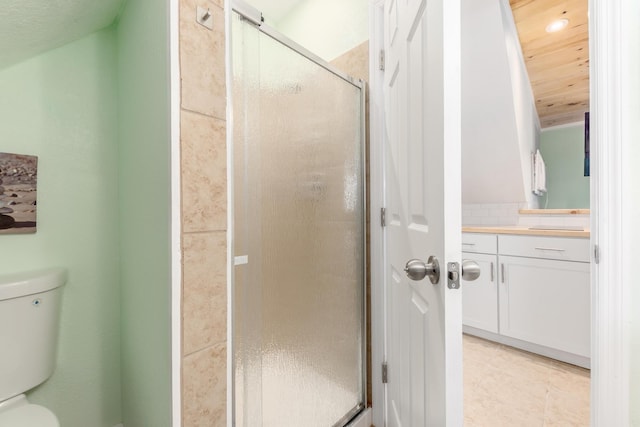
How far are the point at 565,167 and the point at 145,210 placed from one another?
3.92 metres

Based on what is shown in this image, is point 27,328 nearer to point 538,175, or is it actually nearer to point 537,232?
point 537,232

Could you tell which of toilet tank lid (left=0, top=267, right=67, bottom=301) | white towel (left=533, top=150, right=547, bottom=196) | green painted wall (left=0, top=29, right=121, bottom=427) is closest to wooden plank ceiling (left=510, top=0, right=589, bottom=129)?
white towel (left=533, top=150, right=547, bottom=196)

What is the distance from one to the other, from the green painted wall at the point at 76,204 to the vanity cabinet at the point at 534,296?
7.98ft

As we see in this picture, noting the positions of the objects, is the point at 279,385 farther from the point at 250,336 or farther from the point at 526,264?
the point at 526,264

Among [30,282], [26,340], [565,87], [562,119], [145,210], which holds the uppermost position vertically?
[565,87]

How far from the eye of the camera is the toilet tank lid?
94cm

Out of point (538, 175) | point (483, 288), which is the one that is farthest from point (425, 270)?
point (538, 175)

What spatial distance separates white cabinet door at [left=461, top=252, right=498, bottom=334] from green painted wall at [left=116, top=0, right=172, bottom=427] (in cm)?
226

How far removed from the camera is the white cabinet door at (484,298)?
2.30 m

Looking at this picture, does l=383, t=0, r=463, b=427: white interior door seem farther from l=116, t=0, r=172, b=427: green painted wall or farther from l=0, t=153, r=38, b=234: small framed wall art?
l=0, t=153, r=38, b=234: small framed wall art

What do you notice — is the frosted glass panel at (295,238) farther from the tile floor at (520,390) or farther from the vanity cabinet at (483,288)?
the vanity cabinet at (483,288)

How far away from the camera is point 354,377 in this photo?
1.41m

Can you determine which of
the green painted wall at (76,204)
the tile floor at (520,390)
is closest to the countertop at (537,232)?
the tile floor at (520,390)

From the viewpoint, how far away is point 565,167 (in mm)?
3170
